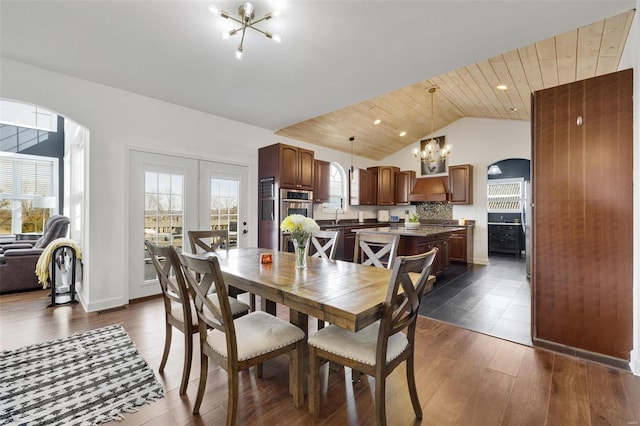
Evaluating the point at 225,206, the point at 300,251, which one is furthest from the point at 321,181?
the point at 300,251

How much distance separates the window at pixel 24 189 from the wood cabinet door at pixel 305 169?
5965 mm

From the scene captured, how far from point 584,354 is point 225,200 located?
4540 millimetres

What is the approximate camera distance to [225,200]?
446 centimetres

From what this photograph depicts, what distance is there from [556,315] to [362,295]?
2146mm

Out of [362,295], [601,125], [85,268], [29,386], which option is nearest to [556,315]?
[601,125]

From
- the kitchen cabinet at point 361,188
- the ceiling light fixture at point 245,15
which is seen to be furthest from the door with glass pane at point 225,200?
the kitchen cabinet at point 361,188

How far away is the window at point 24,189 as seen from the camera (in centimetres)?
612

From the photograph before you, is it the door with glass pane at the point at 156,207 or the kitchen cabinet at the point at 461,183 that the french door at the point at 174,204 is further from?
the kitchen cabinet at the point at 461,183

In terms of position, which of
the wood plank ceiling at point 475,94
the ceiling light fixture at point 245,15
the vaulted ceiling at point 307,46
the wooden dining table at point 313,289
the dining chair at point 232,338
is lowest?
the dining chair at point 232,338

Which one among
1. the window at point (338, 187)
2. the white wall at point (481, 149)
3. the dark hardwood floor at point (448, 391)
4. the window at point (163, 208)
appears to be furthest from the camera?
the window at point (338, 187)

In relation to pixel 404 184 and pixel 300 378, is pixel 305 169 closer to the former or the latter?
pixel 404 184

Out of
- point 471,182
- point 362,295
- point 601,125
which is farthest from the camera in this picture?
point 471,182

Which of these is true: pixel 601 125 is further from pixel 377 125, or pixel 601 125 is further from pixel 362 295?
pixel 377 125

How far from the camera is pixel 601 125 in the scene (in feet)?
7.16
